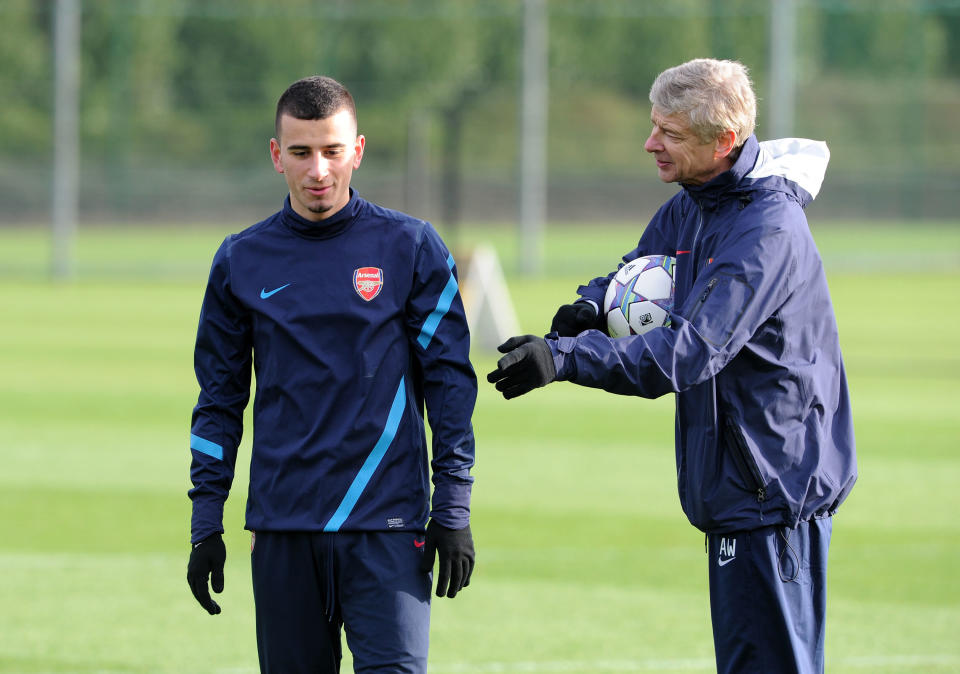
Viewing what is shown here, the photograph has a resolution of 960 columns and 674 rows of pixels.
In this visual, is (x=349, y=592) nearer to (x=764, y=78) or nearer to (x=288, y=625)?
(x=288, y=625)

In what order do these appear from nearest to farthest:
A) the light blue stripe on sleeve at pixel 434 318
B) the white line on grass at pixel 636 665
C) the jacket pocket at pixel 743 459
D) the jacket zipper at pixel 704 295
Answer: the jacket zipper at pixel 704 295
the jacket pocket at pixel 743 459
the light blue stripe on sleeve at pixel 434 318
the white line on grass at pixel 636 665

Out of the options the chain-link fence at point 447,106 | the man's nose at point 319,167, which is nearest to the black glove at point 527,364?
the man's nose at point 319,167

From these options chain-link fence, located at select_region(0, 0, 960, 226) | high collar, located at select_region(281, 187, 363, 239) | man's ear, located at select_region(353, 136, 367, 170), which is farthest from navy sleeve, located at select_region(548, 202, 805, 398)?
chain-link fence, located at select_region(0, 0, 960, 226)

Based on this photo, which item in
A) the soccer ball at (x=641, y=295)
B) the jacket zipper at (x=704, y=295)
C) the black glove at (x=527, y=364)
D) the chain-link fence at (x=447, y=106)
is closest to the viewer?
the black glove at (x=527, y=364)

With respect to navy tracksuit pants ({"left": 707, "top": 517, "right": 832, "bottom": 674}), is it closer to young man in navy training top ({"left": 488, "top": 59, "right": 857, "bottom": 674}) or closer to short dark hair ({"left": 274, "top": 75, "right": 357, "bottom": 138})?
young man in navy training top ({"left": 488, "top": 59, "right": 857, "bottom": 674})

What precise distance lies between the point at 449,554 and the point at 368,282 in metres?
0.78

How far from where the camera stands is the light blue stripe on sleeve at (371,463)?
13.2 ft

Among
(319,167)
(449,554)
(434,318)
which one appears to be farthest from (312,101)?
(449,554)

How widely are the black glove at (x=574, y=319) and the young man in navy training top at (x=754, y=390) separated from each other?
0.47m

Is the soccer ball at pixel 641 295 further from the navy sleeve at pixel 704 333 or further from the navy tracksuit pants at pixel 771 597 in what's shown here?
the navy tracksuit pants at pixel 771 597

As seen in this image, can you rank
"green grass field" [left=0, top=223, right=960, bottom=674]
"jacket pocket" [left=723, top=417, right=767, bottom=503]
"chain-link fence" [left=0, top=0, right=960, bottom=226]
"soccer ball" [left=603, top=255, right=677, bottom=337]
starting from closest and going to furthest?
"jacket pocket" [left=723, top=417, right=767, bottom=503], "soccer ball" [left=603, top=255, right=677, bottom=337], "green grass field" [left=0, top=223, right=960, bottom=674], "chain-link fence" [left=0, top=0, right=960, bottom=226]

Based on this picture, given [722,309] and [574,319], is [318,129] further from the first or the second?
[722,309]

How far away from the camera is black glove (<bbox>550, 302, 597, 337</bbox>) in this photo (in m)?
4.52

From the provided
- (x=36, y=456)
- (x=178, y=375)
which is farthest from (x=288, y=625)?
(x=178, y=375)
